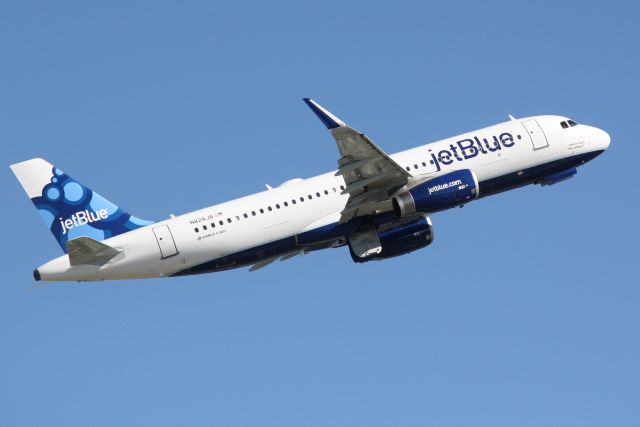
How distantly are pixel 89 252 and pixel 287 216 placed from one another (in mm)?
10950

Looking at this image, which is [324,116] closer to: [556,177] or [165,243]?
[165,243]

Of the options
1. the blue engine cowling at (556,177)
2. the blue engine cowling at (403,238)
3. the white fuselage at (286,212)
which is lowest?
the blue engine cowling at (403,238)

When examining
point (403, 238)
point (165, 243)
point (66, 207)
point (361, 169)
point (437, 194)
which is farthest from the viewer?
point (403, 238)

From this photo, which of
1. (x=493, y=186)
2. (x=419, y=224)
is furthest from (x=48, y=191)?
(x=493, y=186)

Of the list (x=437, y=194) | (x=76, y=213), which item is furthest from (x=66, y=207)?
(x=437, y=194)

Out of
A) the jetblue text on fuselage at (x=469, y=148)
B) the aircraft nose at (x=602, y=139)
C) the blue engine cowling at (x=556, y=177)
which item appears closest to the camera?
the jetblue text on fuselage at (x=469, y=148)

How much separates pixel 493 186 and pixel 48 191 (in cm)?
2522

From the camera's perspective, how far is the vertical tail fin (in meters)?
62.2

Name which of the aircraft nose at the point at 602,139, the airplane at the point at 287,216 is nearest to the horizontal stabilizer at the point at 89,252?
the airplane at the point at 287,216

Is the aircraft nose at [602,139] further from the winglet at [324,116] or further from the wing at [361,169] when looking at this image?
the winglet at [324,116]

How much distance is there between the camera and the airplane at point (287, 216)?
6075cm

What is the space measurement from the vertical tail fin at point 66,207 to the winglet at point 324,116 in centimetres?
1248

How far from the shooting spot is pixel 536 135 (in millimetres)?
67750

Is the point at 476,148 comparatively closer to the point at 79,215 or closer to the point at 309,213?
the point at 309,213
